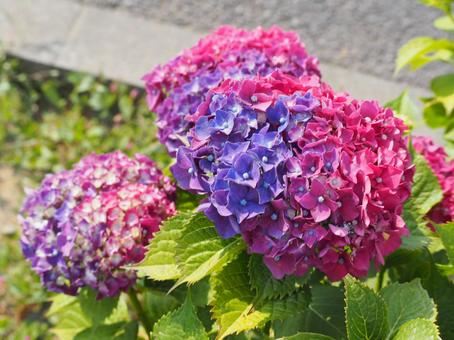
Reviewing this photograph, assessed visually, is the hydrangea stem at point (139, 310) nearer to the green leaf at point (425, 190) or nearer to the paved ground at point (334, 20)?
the green leaf at point (425, 190)

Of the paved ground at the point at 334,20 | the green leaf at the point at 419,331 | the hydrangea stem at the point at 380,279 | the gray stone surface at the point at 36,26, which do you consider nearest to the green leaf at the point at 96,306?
the hydrangea stem at the point at 380,279

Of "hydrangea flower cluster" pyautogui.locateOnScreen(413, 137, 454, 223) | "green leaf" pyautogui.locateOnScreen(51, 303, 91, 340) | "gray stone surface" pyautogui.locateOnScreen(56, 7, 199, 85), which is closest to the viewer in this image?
"hydrangea flower cluster" pyautogui.locateOnScreen(413, 137, 454, 223)

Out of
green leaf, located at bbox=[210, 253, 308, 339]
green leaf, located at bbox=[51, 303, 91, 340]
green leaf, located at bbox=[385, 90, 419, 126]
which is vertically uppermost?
green leaf, located at bbox=[385, 90, 419, 126]

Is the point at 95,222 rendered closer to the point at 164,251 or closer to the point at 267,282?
the point at 164,251

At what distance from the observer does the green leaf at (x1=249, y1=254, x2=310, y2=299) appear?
51.4 inches

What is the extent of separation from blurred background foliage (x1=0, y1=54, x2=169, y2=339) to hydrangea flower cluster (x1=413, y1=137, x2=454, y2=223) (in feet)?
4.99

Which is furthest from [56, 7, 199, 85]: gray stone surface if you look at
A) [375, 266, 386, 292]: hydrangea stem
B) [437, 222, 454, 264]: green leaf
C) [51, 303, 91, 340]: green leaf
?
[437, 222, 454, 264]: green leaf

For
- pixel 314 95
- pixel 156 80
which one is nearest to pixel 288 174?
pixel 314 95

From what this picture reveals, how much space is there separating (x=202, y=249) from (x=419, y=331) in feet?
1.44

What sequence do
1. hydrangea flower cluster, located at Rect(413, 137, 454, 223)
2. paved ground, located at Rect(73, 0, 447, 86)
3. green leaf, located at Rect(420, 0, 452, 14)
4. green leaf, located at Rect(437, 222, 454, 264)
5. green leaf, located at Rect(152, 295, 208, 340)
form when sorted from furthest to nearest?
paved ground, located at Rect(73, 0, 447, 86) < green leaf, located at Rect(420, 0, 452, 14) < hydrangea flower cluster, located at Rect(413, 137, 454, 223) < green leaf, located at Rect(437, 222, 454, 264) < green leaf, located at Rect(152, 295, 208, 340)

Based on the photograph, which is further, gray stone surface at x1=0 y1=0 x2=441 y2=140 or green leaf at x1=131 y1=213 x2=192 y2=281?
gray stone surface at x1=0 y1=0 x2=441 y2=140

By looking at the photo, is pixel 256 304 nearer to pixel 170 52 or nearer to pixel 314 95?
pixel 314 95

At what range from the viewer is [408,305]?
1.27 metres

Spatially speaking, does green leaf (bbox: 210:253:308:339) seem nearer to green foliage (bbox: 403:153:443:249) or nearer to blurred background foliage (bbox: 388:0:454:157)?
green foliage (bbox: 403:153:443:249)
